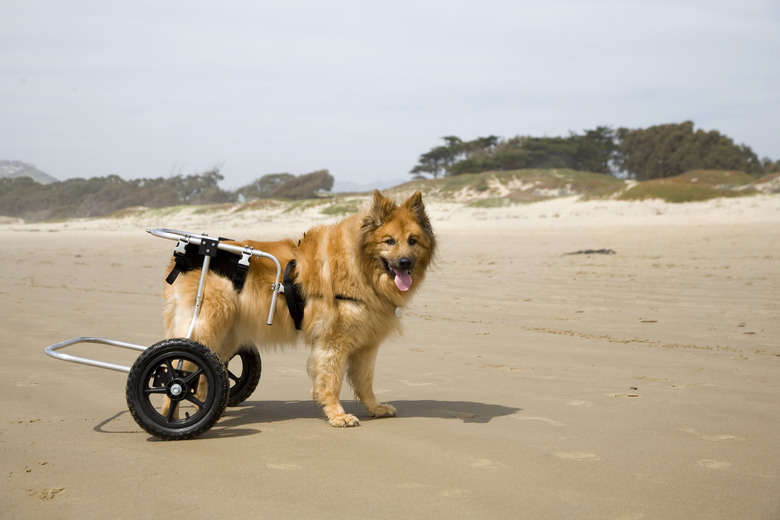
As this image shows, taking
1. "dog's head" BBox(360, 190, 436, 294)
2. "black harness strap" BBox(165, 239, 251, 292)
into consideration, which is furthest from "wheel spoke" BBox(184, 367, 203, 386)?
"dog's head" BBox(360, 190, 436, 294)

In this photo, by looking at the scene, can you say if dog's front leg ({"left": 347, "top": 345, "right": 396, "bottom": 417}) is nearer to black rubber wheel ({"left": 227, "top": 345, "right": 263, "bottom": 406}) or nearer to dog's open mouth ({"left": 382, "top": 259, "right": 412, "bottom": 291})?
dog's open mouth ({"left": 382, "top": 259, "right": 412, "bottom": 291})

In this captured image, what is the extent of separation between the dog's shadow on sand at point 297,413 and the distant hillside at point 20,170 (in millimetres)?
101714

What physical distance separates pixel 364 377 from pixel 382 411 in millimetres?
276

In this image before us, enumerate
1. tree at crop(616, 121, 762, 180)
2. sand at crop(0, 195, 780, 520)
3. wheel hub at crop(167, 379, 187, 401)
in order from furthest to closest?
tree at crop(616, 121, 762, 180), wheel hub at crop(167, 379, 187, 401), sand at crop(0, 195, 780, 520)

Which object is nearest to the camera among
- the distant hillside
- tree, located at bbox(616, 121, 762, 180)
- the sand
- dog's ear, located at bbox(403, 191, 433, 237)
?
the sand

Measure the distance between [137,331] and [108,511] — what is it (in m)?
4.62

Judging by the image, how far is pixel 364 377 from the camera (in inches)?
191

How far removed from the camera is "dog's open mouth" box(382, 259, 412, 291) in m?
4.71

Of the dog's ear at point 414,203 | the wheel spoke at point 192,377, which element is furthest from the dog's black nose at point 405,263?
the wheel spoke at point 192,377

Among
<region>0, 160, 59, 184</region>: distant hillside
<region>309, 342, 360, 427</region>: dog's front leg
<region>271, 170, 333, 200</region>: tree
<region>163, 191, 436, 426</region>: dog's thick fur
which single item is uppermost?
<region>0, 160, 59, 184</region>: distant hillside

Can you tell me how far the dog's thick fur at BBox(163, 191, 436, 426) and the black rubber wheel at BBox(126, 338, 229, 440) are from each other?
412 millimetres

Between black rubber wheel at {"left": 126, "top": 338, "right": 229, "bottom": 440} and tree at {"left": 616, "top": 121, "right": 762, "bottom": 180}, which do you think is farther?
tree at {"left": 616, "top": 121, "right": 762, "bottom": 180}

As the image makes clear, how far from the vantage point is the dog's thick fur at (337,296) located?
4.55 metres

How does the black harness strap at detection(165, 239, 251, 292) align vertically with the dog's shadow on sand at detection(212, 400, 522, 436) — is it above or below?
above
